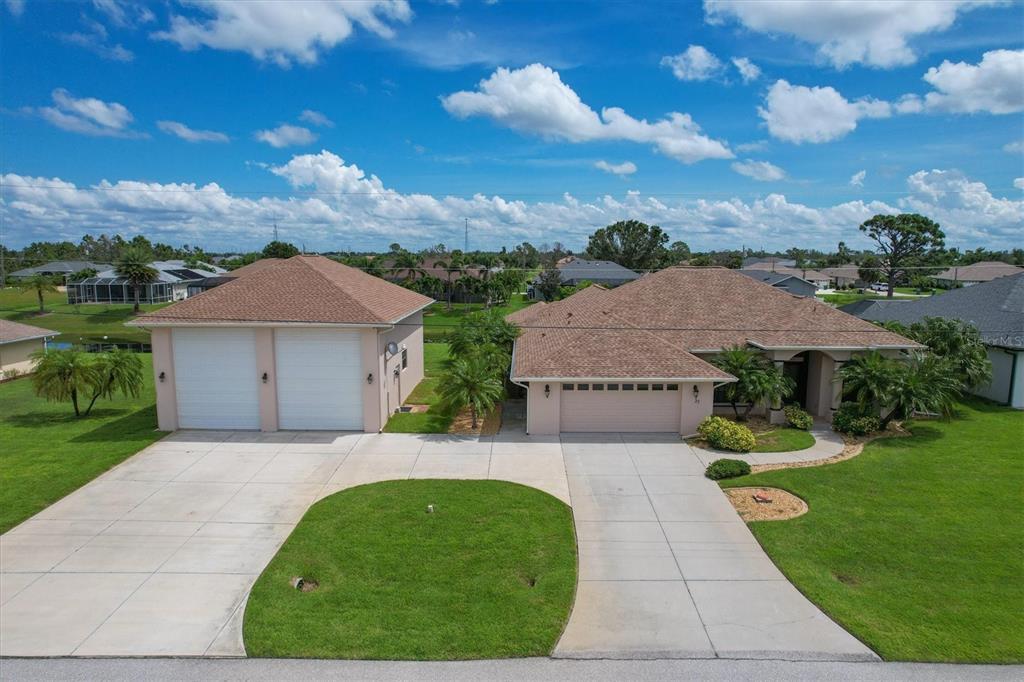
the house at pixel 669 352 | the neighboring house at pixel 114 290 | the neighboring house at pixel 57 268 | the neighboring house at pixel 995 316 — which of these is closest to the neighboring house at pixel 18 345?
the house at pixel 669 352

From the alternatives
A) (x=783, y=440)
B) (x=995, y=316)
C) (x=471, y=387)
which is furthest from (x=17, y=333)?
(x=995, y=316)

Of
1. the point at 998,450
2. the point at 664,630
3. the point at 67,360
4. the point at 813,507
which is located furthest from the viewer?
the point at 67,360

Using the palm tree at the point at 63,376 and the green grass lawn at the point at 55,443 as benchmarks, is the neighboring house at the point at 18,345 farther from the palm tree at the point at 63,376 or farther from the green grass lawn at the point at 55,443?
the palm tree at the point at 63,376

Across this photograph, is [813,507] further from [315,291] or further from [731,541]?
[315,291]

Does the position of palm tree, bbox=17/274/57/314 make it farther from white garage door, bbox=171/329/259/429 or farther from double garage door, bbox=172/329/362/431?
double garage door, bbox=172/329/362/431

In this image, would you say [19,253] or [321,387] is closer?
[321,387]

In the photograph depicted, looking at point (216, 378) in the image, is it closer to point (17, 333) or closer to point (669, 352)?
point (669, 352)

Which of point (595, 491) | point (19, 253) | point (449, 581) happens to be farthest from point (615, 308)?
point (19, 253)
